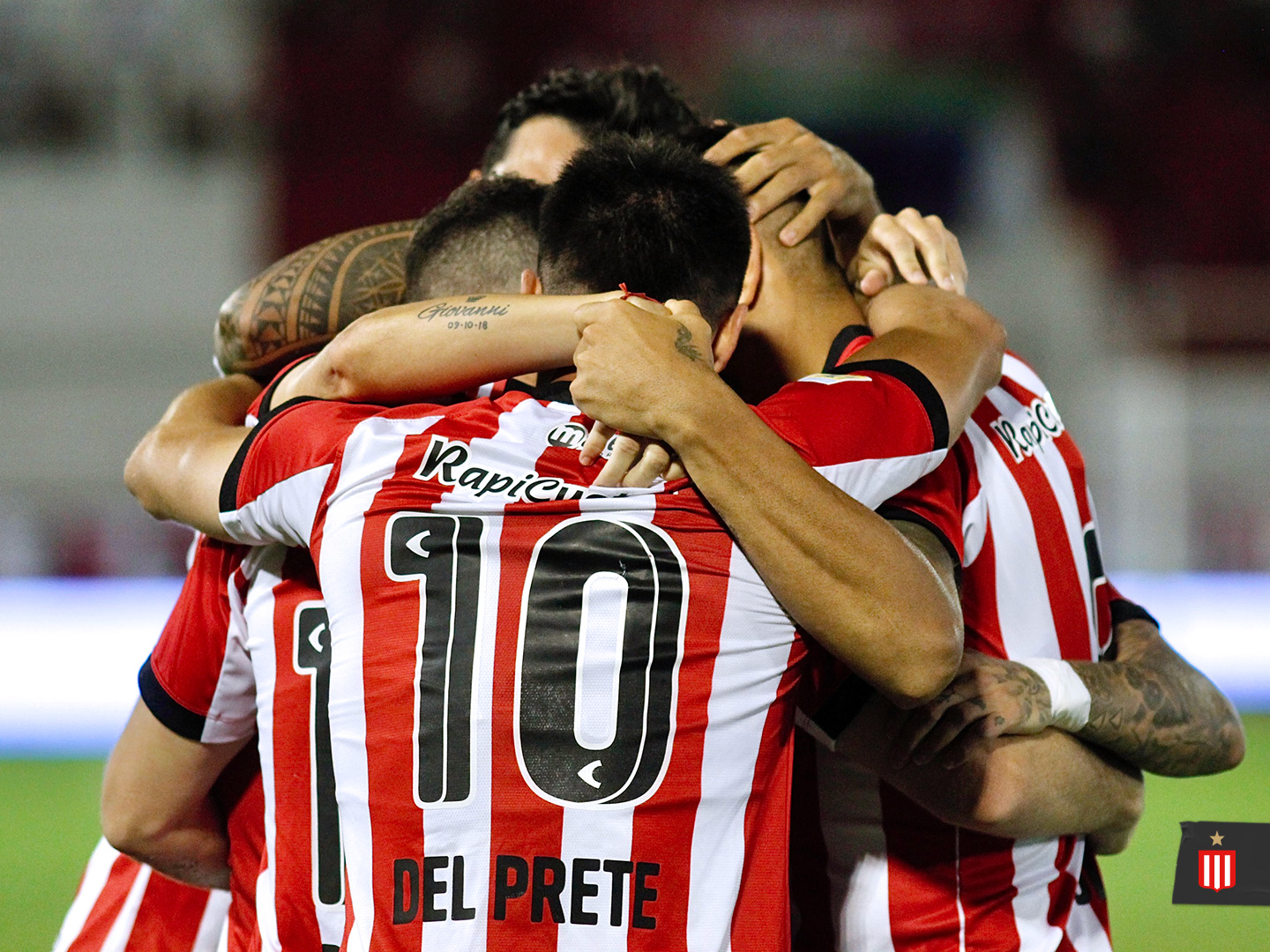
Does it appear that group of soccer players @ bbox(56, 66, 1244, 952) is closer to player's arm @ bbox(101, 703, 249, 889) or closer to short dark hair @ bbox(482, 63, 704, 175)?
player's arm @ bbox(101, 703, 249, 889)

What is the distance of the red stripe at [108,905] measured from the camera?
7.38 feet

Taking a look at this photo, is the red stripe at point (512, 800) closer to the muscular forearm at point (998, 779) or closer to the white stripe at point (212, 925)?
the muscular forearm at point (998, 779)

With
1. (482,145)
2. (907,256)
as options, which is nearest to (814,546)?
(907,256)

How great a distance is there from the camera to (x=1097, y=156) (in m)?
11.1

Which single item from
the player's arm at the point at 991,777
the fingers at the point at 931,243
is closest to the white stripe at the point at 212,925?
the player's arm at the point at 991,777

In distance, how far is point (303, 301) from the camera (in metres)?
2.14

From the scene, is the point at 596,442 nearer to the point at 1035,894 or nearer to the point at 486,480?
the point at 486,480

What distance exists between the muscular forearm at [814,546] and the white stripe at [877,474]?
6cm

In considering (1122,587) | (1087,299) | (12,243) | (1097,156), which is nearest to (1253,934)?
(1122,587)

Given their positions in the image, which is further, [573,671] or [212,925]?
[212,925]

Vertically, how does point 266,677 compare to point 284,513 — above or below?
below

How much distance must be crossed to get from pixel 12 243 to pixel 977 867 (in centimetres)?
982

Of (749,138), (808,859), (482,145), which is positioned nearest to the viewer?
(808,859)

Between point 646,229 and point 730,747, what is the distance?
2.22 feet
